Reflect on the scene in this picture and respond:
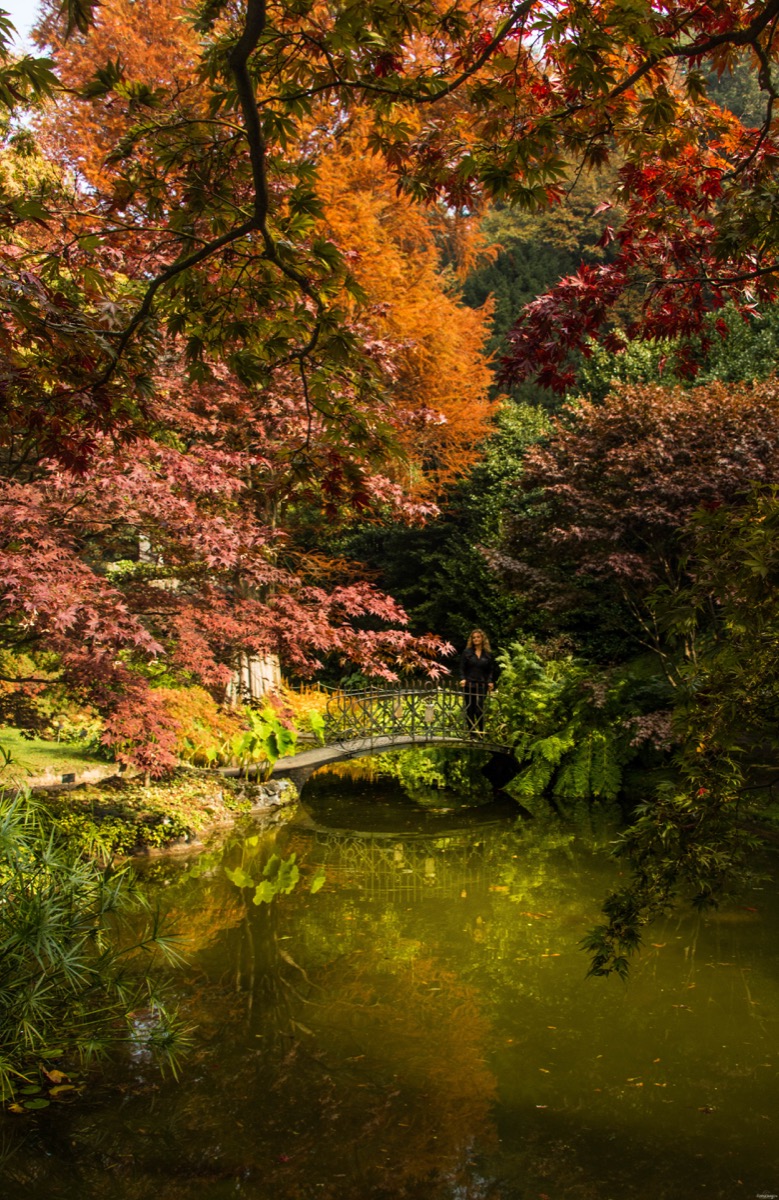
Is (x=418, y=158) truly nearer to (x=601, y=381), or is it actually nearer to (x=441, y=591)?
(x=441, y=591)

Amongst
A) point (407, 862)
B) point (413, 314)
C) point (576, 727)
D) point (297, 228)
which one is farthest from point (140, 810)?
point (413, 314)

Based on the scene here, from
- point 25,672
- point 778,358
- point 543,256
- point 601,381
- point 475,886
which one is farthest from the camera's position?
point 543,256

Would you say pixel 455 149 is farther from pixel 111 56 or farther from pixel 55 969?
pixel 111 56

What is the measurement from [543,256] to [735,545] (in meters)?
25.0

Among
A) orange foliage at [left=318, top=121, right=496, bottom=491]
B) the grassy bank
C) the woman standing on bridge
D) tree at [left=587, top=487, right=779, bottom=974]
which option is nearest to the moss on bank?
the grassy bank

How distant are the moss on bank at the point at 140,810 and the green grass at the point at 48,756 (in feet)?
2.28

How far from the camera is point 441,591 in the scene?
55.7ft

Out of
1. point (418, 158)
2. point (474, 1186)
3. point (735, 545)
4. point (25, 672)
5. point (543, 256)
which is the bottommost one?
point (474, 1186)

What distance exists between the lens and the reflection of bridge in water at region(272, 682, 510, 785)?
10883 millimetres

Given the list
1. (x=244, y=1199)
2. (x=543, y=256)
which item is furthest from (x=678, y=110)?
(x=543, y=256)

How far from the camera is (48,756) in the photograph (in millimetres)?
10289

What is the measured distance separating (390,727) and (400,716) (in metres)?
0.75

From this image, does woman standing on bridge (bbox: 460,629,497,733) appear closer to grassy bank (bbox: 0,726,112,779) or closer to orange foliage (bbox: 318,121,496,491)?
orange foliage (bbox: 318,121,496,491)

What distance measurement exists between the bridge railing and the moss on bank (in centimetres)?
211
